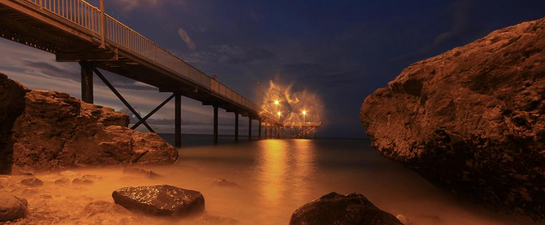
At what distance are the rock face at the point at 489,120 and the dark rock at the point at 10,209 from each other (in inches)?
274

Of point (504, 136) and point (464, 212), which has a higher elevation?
point (504, 136)

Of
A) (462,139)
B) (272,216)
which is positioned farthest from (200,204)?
(462,139)

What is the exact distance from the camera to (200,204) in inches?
196

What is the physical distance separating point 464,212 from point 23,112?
40.5ft

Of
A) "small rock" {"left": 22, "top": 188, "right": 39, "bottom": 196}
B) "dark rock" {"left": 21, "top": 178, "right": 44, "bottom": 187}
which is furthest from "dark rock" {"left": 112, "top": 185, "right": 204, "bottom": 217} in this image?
"dark rock" {"left": 21, "top": 178, "right": 44, "bottom": 187}

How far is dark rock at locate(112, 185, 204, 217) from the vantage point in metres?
4.33

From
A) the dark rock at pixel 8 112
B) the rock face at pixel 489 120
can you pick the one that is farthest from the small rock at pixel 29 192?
the rock face at pixel 489 120

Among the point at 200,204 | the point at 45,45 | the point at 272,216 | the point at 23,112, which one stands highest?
the point at 45,45

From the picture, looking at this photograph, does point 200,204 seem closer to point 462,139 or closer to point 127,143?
point 462,139

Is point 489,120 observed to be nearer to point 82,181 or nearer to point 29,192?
point 29,192

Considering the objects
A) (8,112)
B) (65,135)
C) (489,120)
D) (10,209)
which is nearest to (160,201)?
(10,209)

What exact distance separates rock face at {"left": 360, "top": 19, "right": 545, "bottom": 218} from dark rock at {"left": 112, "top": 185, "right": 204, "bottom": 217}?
16.2ft

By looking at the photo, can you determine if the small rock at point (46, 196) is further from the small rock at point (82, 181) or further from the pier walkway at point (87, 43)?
the pier walkway at point (87, 43)

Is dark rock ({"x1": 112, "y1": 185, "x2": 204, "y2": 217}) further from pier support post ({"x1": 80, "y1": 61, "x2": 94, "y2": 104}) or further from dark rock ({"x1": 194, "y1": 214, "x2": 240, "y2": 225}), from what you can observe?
pier support post ({"x1": 80, "y1": 61, "x2": 94, "y2": 104})
